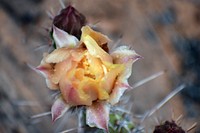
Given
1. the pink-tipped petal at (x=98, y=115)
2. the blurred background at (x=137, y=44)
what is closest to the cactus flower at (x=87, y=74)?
the pink-tipped petal at (x=98, y=115)

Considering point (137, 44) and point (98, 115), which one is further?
point (137, 44)

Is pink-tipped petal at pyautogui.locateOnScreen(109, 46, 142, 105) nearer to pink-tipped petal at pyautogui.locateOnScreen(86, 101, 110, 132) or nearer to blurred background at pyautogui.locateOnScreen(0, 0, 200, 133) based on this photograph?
pink-tipped petal at pyautogui.locateOnScreen(86, 101, 110, 132)

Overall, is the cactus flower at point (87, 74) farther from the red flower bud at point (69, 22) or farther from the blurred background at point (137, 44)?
the blurred background at point (137, 44)

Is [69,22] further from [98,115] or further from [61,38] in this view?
[98,115]

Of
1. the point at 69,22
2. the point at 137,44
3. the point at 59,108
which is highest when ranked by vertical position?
the point at 69,22

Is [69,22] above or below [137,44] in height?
above

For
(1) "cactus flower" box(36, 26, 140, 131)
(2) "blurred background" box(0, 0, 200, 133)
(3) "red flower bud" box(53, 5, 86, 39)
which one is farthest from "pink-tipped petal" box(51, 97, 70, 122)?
(2) "blurred background" box(0, 0, 200, 133)

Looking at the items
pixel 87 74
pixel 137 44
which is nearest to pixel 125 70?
pixel 87 74
